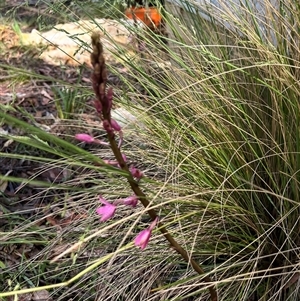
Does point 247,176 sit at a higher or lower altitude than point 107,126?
lower

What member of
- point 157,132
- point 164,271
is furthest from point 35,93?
point 164,271

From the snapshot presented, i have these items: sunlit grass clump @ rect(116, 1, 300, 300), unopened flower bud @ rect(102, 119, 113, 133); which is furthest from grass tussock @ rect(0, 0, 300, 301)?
unopened flower bud @ rect(102, 119, 113, 133)

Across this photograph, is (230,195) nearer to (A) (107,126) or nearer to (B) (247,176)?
(B) (247,176)

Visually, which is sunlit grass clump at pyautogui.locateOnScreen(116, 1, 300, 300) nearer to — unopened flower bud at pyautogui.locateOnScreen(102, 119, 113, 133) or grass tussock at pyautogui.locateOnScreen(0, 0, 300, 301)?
grass tussock at pyautogui.locateOnScreen(0, 0, 300, 301)

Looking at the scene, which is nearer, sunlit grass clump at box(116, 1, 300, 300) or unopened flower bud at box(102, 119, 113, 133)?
unopened flower bud at box(102, 119, 113, 133)

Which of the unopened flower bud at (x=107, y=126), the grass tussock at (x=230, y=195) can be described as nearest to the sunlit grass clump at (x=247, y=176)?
the grass tussock at (x=230, y=195)

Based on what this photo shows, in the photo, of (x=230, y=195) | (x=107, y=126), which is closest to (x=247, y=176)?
(x=230, y=195)

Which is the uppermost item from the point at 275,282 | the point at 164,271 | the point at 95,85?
the point at 95,85

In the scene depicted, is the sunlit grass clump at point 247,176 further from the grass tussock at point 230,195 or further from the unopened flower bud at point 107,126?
the unopened flower bud at point 107,126

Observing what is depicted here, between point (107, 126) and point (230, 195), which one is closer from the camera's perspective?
point (107, 126)

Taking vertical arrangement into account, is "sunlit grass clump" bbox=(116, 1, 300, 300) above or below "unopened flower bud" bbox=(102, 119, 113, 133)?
below

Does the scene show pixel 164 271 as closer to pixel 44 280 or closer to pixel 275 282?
pixel 275 282
